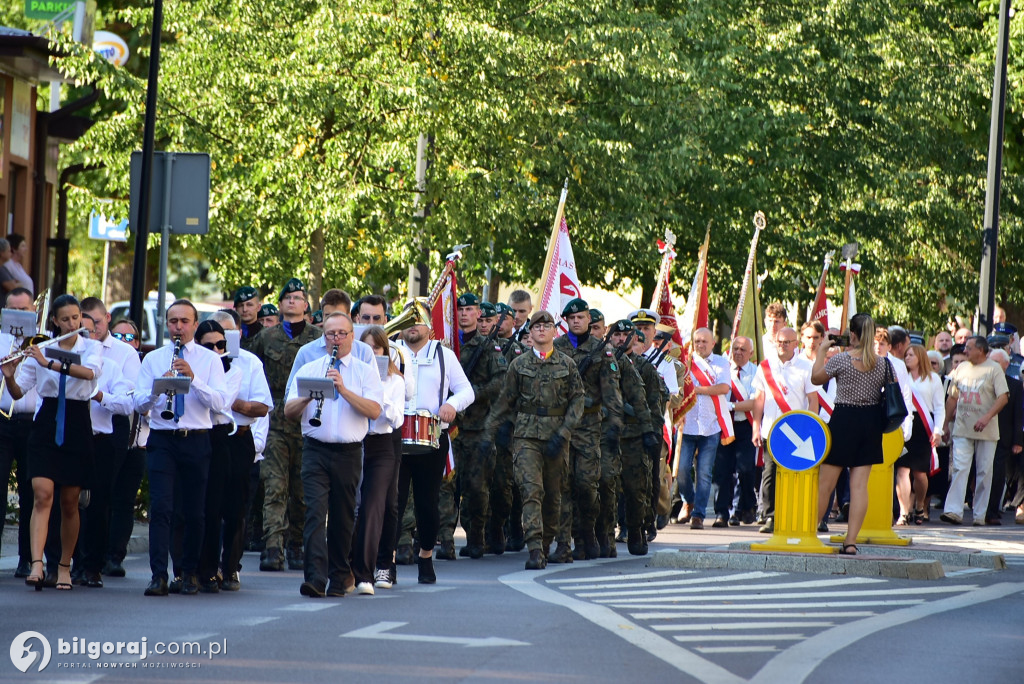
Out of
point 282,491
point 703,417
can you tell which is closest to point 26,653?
point 282,491

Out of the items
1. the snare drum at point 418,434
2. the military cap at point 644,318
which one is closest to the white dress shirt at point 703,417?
the military cap at point 644,318


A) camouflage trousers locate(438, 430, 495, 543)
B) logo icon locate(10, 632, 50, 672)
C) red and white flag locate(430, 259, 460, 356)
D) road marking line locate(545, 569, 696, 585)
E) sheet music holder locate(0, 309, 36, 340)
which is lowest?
logo icon locate(10, 632, 50, 672)

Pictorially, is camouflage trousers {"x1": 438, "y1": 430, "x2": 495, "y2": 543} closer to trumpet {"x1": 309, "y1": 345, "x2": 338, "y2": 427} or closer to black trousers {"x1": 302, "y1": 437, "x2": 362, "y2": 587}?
black trousers {"x1": 302, "y1": 437, "x2": 362, "y2": 587}

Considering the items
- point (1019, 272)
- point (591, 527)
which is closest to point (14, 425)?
point (591, 527)

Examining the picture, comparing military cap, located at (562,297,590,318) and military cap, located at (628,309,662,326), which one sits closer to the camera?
military cap, located at (562,297,590,318)

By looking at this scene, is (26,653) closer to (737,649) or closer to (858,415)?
(737,649)

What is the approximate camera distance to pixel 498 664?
8.83m

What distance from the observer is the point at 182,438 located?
11719 millimetres

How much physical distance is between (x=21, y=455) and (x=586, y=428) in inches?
178

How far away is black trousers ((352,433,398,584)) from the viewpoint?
12.0 metres

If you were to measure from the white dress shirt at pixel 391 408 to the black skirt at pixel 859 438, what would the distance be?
4322mm

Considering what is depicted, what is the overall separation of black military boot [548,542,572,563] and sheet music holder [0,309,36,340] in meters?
4.65

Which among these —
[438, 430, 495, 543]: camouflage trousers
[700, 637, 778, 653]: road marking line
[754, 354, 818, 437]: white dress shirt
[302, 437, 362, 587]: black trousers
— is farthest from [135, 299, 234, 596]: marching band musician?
[754, 354, 818, 437]: white dress shirt

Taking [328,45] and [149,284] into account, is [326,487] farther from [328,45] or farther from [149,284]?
[149,284]
